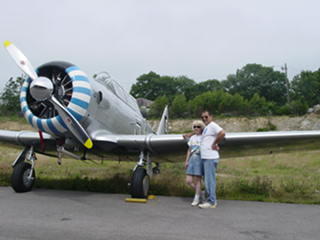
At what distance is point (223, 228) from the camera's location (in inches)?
151

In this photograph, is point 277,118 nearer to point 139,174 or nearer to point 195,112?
point 195,112

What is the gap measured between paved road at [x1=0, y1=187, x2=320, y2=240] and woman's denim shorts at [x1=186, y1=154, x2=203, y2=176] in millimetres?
547

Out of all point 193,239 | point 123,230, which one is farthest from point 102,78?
point 193,239

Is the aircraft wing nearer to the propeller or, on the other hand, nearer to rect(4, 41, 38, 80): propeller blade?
the propeller

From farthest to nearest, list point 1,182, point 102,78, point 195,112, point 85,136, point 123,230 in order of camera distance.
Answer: point 195,112
point 1,182
point 102,78
point 85,136
point 123,230

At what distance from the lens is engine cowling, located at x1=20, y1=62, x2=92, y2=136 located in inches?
231

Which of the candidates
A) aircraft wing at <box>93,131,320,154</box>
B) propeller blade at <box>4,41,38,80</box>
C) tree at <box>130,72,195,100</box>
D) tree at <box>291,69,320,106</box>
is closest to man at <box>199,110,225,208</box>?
aircraft wing at <box>93,131,320,154</box>

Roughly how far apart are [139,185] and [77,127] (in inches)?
60.5

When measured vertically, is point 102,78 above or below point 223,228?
above

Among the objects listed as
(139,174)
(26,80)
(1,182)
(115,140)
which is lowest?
(1,182)

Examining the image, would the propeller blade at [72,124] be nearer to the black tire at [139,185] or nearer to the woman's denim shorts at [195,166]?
the black tire at [139,185]

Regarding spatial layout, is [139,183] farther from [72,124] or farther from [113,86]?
[113,86]

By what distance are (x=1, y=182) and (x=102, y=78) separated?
3.72m

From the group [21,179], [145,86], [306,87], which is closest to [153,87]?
[145,86]
